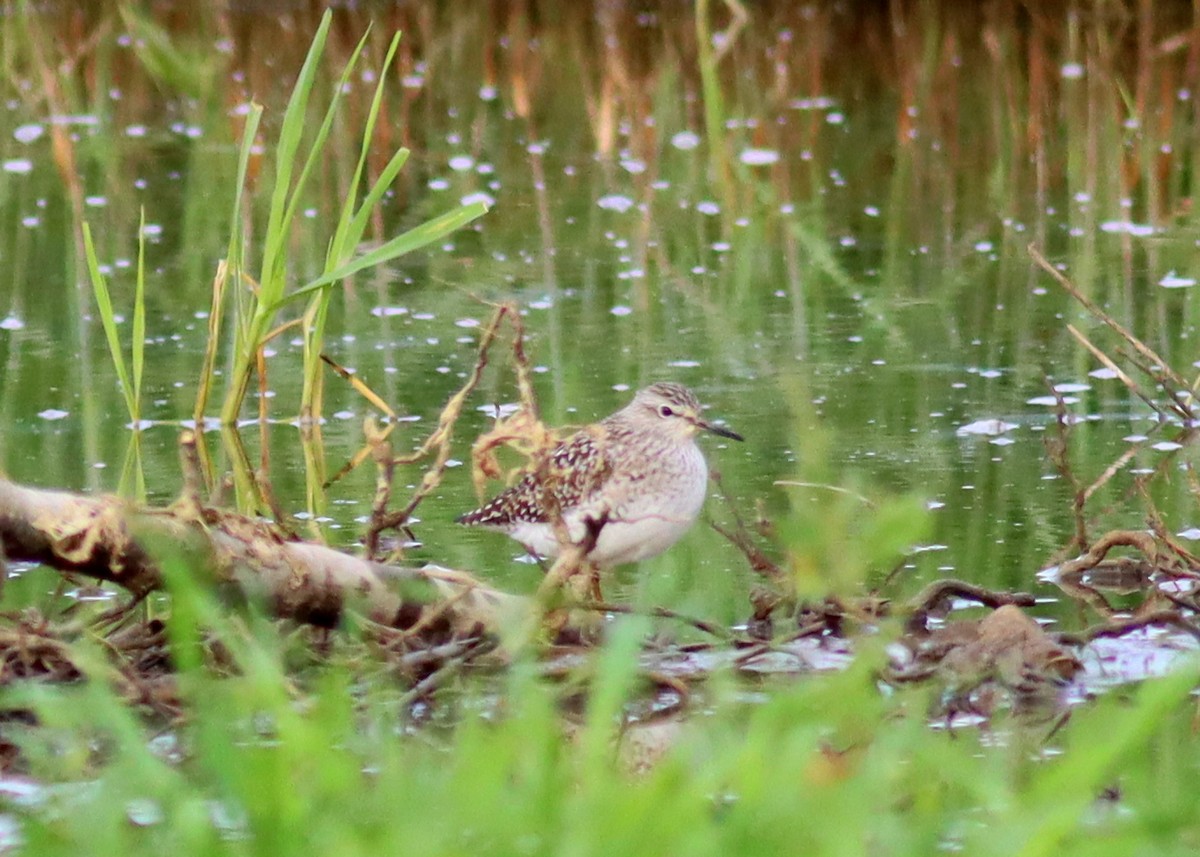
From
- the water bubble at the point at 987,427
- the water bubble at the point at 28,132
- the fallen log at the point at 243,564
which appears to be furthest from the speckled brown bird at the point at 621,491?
the water bubble at the point at 28,132

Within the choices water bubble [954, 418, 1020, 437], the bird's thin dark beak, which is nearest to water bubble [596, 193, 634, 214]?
water bubble [954, 418, 1020, 437]

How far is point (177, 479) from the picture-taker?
6.78 meters

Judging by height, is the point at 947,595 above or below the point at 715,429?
below

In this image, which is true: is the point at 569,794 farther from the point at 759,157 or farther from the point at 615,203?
the point at 759,157

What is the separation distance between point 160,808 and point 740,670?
7.30 ft

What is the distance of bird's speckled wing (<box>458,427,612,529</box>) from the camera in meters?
5.81

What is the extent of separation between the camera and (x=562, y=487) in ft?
19.6

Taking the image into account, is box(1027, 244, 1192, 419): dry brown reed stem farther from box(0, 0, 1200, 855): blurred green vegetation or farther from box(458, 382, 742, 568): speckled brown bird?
box(458, 382, 742, 568): speckled brown bird

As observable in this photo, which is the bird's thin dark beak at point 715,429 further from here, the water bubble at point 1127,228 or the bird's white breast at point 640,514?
the water bubble at point 1127,228

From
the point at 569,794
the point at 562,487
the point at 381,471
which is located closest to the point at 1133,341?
the point at 562,487

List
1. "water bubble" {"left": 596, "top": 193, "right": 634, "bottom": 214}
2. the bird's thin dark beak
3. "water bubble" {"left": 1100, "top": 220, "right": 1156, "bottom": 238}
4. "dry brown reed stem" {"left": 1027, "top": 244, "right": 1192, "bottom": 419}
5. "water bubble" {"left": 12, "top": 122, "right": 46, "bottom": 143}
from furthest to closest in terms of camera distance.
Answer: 1. "water bubble" {"left": 12, "top": 122, "right": 46, "bottom": 143}
2. "water bubble" {"left": 596, "top": 193, "right": 634, "bottom": 214}
3. "water bubble" {"left": 1100, "top": 220, "right": 1156, "bottom": 238}
4. the bird's thin dark beak
5. "dry brown reed stem" {"left": 1027, "top": 244, "right": 1192, "bottom": 419}

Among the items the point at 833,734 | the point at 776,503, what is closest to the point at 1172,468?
the point at 776,503

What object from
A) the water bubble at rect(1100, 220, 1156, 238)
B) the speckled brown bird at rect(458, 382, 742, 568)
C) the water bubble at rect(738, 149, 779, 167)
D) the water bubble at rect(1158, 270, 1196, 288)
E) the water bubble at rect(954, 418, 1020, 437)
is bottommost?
the water bubble at rect(954, 418, 1020, 437)

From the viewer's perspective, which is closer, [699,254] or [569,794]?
[569,794]
